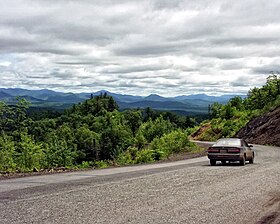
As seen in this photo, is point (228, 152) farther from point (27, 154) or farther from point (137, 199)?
point (27, 154)

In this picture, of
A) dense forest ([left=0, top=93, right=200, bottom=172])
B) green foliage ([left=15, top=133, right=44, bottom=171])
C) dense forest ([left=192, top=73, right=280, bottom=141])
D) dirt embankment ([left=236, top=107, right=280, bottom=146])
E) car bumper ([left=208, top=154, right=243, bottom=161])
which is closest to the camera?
car bumper ([left=208, top=154, right=243, bottom=161])

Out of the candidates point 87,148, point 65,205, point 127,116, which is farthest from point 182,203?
point 127,116

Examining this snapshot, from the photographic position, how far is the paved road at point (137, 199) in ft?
32.1

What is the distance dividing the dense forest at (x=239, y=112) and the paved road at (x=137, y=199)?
54.9 m

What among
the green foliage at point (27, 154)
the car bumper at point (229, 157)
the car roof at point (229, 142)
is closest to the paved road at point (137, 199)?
the car bumper at point (229, 157)

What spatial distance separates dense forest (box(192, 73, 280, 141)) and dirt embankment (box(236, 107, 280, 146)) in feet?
19.9

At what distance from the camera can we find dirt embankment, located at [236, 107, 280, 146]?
53.7 metres

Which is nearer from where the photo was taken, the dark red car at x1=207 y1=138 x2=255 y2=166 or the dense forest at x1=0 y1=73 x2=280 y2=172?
the dark red car at x1=207 y1=138 x2=255 y2=166

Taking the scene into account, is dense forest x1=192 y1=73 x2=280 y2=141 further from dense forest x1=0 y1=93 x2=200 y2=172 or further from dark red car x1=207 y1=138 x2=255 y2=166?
dark red car x1=207 y1=138 x2=255 y2=166

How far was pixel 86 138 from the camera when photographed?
123938 mm

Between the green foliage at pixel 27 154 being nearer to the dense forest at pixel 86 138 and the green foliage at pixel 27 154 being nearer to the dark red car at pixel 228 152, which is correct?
the dense forest at pixel 86 138

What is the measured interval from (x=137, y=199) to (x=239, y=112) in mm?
75135

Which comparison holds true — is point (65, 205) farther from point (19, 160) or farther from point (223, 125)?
point (223, 125)

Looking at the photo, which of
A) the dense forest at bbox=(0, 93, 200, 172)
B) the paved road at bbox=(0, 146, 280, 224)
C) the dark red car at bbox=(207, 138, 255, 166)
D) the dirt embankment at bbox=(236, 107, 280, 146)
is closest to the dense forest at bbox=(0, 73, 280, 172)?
the dense forest at bbox=(0, 93, 200, 172)
